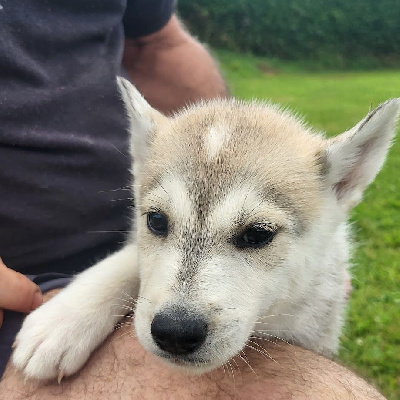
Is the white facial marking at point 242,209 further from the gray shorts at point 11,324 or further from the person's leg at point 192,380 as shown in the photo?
the gray shorts at point 11,324

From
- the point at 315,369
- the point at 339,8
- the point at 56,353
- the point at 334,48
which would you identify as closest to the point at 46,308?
the point at 56,353

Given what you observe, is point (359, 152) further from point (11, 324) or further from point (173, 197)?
point (11, 324)

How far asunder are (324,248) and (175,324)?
962 mm

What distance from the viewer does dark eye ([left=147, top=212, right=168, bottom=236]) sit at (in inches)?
89.2

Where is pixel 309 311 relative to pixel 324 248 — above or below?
below

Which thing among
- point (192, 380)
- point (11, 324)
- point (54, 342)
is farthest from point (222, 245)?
point (11, 324)

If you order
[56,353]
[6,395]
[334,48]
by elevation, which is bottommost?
[334,48]

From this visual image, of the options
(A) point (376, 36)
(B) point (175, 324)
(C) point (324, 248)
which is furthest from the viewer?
(A) point (376, 36)

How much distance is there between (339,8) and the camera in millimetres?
23938

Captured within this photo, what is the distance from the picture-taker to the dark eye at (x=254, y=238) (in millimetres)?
2158

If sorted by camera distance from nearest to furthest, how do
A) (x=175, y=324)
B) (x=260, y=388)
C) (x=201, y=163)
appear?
(x=175, y=324)
(x=260, y=388)
(x=201, y=163)

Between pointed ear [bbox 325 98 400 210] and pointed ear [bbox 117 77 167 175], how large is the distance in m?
0.91

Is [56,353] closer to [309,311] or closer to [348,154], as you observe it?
[309,311]

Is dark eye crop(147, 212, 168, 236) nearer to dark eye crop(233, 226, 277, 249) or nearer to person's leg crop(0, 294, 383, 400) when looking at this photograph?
dark eye crop(233, 226, 277, 249)
